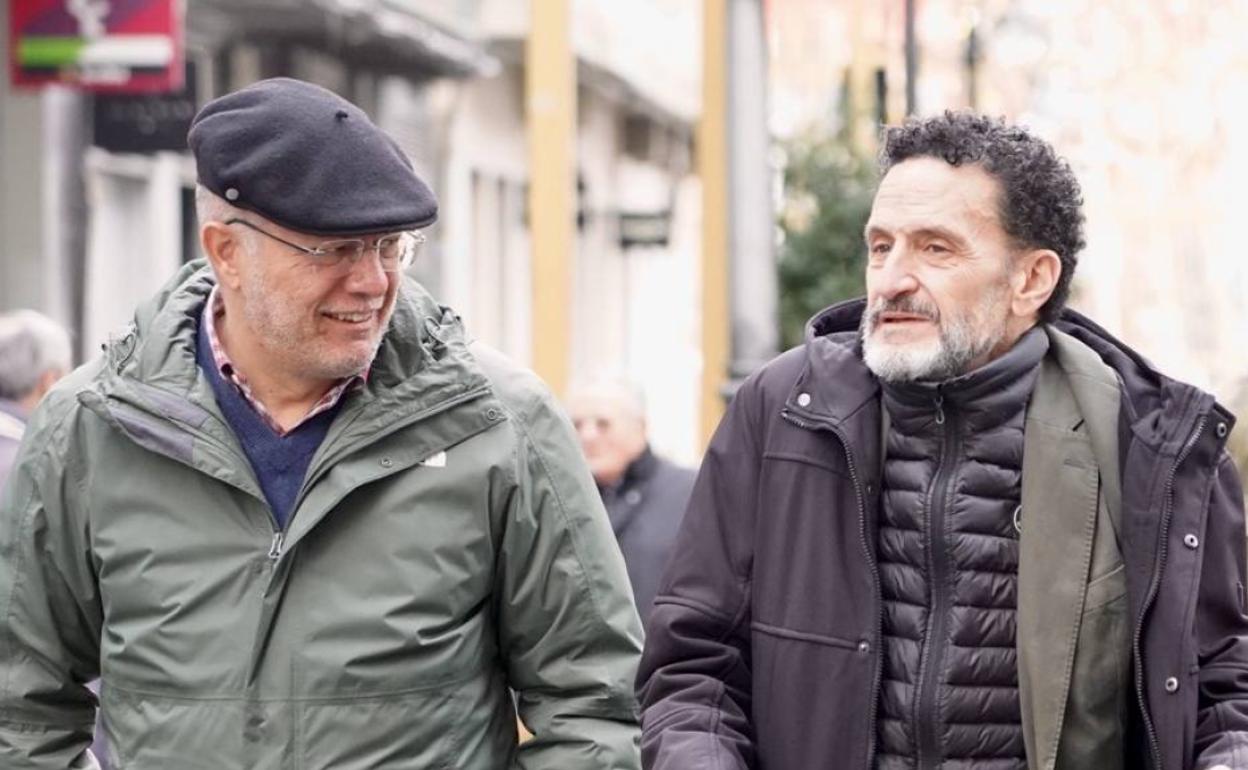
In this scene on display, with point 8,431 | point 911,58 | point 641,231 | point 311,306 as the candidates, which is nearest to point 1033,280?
point 311,306

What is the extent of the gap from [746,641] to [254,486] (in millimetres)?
900

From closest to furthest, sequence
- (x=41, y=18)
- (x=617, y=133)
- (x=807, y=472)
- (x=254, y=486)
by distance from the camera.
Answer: (x=254, y=486) → (x=807, y=472) → (x=41, y=18) → (x=617, y=133)

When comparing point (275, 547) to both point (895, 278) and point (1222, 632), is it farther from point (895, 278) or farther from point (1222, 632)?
point (1222, 632)

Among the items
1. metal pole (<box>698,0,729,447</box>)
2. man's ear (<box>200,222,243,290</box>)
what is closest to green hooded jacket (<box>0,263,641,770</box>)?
man's ear (<box>200,222,243,290</box>)

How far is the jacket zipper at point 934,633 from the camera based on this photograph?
416 cm

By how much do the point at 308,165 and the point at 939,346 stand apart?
1043 mm

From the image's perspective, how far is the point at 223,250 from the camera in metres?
4.15

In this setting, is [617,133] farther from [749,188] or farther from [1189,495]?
[1189,495]

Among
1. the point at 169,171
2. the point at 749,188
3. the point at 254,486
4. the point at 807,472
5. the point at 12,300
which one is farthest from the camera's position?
the point at 169,171

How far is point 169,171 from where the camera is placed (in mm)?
19625

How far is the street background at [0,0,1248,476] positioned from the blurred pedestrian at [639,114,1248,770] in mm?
330

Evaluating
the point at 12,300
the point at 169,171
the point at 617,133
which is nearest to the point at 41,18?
the point at 12,300

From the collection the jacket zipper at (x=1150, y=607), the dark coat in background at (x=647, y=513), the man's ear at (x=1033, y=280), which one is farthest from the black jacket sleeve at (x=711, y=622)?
the dark coat in background at (x=647, y=513)

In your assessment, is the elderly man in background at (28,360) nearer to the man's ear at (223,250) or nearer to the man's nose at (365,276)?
the man's ear at (223,250)
